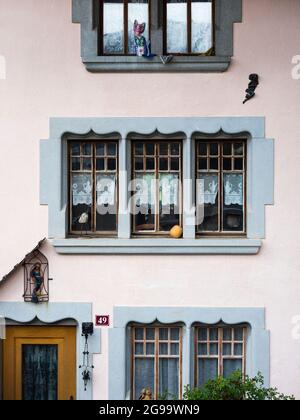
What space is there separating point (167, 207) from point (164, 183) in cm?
34

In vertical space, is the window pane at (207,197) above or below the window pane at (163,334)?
above

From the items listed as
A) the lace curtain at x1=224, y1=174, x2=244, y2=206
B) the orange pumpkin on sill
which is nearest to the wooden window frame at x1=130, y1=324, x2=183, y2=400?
the orange pumpkin on sill

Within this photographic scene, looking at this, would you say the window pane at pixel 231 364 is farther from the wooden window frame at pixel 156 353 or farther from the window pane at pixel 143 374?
the window pane at pixel 143 374

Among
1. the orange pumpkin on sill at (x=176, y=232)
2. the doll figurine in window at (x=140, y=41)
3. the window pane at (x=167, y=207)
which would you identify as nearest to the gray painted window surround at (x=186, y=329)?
the orange pumpkin on sill at (x=176, y=232)

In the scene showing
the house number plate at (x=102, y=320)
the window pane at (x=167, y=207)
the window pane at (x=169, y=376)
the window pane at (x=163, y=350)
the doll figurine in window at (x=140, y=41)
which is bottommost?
the window pane at (x=169, y=376)

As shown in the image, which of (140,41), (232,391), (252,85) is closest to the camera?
(232,391)

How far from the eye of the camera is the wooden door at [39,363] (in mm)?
10477

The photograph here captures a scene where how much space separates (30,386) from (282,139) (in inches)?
193

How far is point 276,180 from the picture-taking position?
33.5 feet

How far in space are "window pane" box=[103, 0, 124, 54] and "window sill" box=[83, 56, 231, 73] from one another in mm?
333

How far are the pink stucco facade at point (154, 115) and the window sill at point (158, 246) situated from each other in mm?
108

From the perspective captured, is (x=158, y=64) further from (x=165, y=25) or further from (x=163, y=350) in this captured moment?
(x=163, y=350)

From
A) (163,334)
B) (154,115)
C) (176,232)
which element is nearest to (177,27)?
(154,115)

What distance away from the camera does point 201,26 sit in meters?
10.4
